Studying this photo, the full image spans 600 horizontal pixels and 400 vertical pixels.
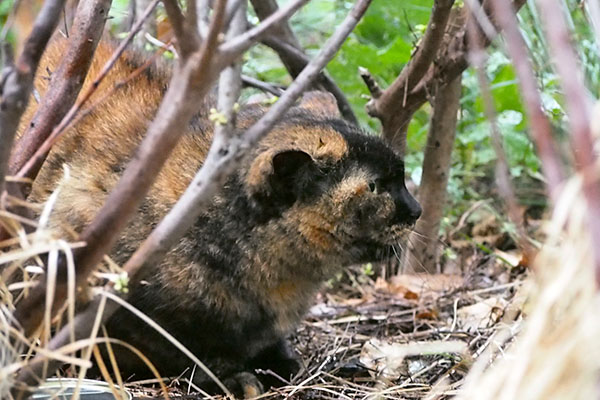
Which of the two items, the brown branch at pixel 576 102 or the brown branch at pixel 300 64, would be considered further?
the brown branch at pixel 300 64

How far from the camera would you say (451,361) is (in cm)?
262

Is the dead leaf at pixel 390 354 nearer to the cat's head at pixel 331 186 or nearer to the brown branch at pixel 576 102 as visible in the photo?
the cat's head at pixel 331 186

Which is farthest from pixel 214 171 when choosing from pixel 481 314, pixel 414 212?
pixel 481 314

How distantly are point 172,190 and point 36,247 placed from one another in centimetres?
100

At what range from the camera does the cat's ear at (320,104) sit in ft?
9.41

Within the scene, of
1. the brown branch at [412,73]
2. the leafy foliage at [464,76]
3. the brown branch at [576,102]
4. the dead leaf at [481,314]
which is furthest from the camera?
the leafy foliage at [464,76]

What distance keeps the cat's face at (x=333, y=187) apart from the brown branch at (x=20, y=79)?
3.20ft

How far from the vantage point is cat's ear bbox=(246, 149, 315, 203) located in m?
2.42

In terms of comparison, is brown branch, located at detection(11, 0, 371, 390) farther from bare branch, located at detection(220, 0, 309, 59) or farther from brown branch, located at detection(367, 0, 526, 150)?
brown branch, located at detection(367, 0, 526, 150)

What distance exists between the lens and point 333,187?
2.48 meters

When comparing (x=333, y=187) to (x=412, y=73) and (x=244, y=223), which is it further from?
(x=412, y=73)

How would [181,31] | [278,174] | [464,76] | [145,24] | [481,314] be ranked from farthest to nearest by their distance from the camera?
1. [464,76]
2. [145,24]
3. [481,314]
4. [278,174]
5. [181,31]

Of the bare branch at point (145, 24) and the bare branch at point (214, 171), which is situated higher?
the bare branch at point (145, 24)

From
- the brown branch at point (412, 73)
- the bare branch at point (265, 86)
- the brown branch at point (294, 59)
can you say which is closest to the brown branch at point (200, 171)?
the brown branch at point (412, 73)
